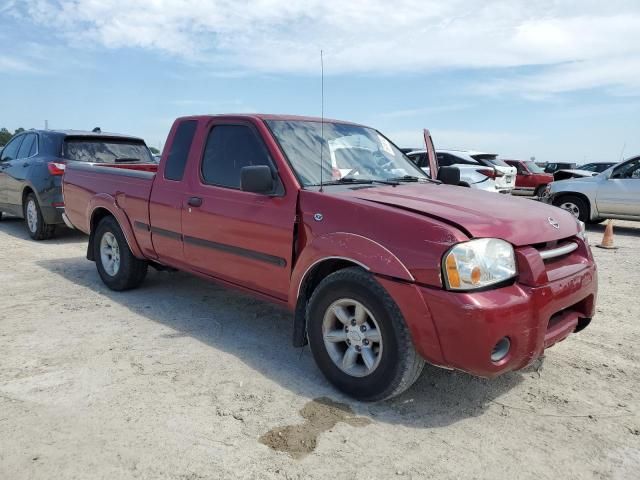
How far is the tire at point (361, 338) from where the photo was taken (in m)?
2.99

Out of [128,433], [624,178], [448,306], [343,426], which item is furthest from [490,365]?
[624,178]

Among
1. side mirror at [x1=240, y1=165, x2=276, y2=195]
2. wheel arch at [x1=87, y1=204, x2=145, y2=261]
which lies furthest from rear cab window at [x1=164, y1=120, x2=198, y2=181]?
side mirror at [x1=240, y1=165, x2=276, y2=195]

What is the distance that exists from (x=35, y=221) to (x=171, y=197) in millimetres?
4930

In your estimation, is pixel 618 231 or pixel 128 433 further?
pixel 618 231

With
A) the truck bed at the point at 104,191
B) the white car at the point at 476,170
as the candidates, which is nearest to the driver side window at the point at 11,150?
the truck bed at the point at 104,191

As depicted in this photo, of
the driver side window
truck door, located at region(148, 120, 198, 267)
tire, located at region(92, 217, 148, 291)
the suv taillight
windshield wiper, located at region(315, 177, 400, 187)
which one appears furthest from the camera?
the driver side window

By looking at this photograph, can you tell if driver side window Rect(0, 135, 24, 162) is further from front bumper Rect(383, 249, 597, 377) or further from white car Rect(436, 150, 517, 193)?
white car Rect(436, 150, 517, 193)

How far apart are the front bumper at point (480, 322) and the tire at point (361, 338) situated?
10 centimetres

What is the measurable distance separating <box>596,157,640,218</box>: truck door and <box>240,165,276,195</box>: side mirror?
32.4 feet

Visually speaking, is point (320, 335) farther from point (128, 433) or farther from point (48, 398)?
point (48, 398)

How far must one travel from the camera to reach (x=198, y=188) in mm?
4344

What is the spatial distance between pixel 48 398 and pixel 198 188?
6.30ft

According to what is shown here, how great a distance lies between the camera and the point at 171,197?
15.1ft

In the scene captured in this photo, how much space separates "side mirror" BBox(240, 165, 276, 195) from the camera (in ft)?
11.5
